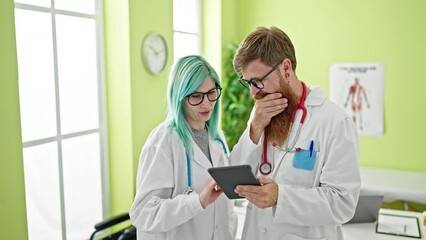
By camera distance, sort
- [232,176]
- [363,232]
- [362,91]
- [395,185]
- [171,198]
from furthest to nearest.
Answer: [362,91], [395,185], [363,232], [171,198], [232,176]

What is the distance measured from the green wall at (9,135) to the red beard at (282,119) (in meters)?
1.34

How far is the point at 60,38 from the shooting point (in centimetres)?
281

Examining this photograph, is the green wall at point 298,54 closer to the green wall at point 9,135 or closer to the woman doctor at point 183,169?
the green wall at point 9,135

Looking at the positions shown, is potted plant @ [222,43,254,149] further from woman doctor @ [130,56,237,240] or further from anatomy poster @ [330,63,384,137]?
woman doctor @ [130,56,237,240]

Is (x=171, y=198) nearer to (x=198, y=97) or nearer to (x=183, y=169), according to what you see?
(x=183, y=169)

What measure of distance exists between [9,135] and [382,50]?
12.2 ft

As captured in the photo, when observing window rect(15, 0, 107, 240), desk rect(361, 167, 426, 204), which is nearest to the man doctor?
window rect(15, 0, 107, 240)

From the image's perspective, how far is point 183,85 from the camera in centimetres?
170

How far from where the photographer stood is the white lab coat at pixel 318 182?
1.50 m

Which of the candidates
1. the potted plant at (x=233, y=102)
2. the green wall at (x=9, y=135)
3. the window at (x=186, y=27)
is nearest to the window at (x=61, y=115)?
the green wall at (x=9, y=135)

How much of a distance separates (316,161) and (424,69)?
10.6 ft

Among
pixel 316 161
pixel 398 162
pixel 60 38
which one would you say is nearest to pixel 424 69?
pixel 398 162

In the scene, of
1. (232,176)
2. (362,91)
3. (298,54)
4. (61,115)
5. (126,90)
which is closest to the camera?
(232,176)

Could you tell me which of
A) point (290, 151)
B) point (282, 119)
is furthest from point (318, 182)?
point (282, 119)
